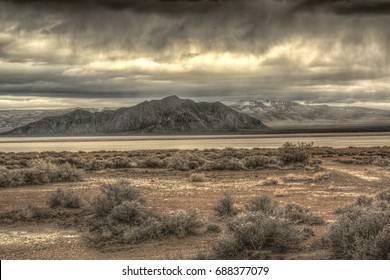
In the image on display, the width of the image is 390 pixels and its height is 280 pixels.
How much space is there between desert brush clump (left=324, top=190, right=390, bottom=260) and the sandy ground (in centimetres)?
35

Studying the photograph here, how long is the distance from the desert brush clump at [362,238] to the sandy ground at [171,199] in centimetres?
35

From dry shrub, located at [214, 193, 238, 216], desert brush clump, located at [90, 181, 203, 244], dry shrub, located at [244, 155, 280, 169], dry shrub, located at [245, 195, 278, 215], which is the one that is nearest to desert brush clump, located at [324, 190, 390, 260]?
desert brush clump, located at [90, 181, 203, 244]

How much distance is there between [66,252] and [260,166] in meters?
22.0

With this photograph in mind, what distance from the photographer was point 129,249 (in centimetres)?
976

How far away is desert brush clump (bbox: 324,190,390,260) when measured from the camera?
21.8 feet

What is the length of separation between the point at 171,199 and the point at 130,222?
4995 millimetres

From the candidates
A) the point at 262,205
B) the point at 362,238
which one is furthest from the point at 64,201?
the point at 362,238

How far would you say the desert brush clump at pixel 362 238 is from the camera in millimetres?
6657

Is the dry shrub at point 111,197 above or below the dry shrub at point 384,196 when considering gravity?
above

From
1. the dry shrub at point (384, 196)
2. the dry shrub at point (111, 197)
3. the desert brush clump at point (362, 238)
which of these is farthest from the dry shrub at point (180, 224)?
the dry shrub at point (384, 196)

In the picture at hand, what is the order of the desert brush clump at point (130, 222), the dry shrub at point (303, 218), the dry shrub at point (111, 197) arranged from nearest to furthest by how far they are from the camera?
the desert brush clump at point (130, 222) → the dry shrub at point (303, 218) → the dry shrub at point (111, 197)

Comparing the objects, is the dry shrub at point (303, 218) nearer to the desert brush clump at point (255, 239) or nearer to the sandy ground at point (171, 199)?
the sandy ground at point (171, 199)
